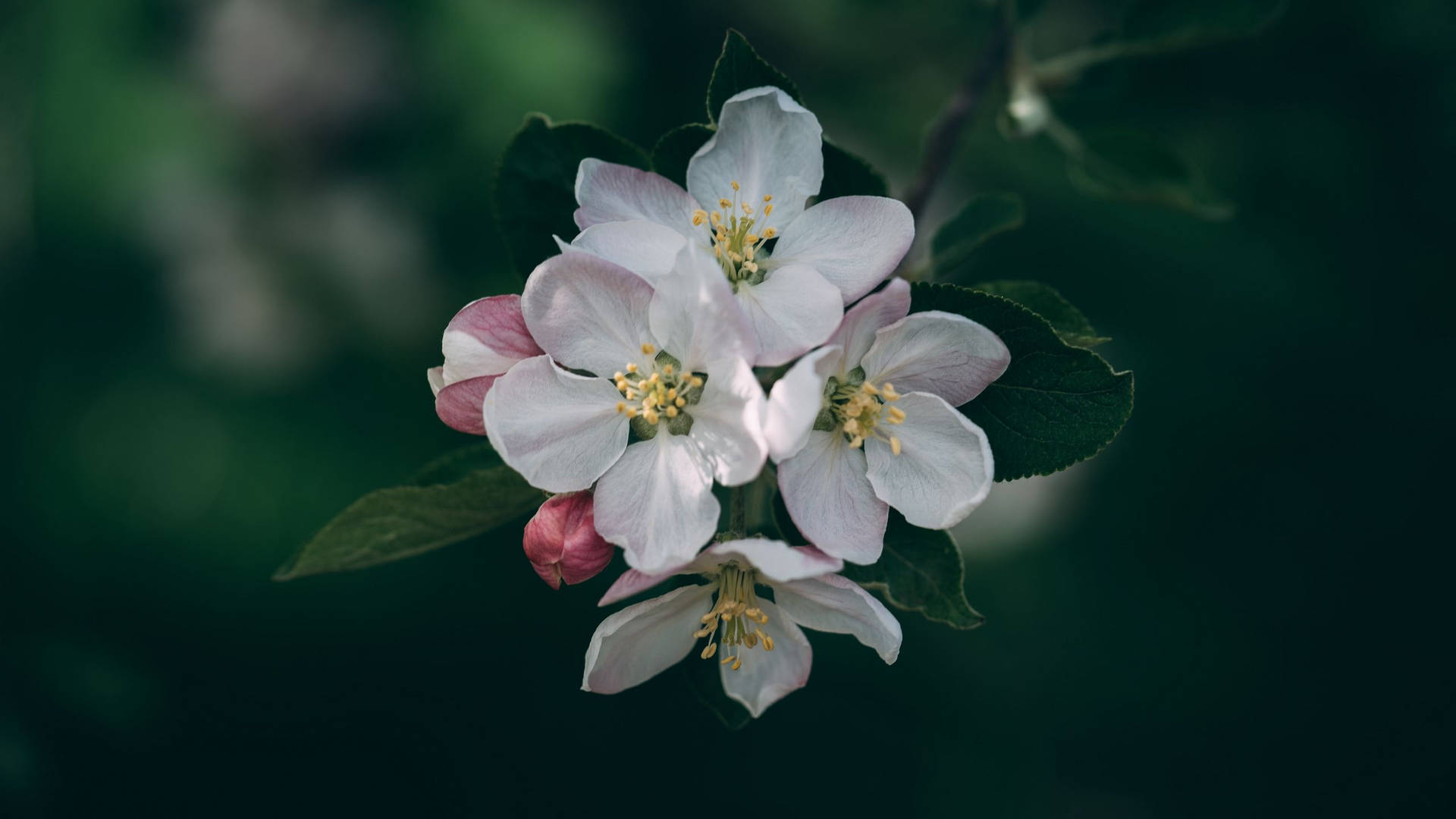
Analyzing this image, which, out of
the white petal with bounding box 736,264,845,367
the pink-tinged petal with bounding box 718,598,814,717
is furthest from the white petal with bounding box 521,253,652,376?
the pink-tinged petal with bounding box 718,598,814,717

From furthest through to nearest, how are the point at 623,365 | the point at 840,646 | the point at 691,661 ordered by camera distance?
1. the point at 840,646
2. the point at 691,661
3. the point at 623,365

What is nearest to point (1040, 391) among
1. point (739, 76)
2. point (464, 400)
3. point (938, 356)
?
point (938, 356)

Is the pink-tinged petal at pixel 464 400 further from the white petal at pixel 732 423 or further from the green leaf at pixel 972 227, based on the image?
the green leaf at pixel 972 227

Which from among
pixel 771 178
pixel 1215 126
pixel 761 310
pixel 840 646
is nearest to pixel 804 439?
pixel 761 310

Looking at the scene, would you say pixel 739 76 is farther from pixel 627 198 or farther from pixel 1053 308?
pixel 1053 308

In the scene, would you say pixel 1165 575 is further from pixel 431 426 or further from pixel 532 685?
pixel 431 426
